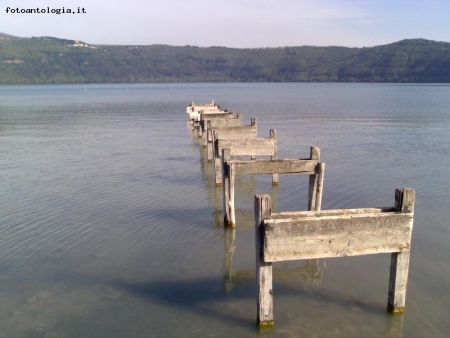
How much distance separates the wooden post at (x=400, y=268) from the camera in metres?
6.04

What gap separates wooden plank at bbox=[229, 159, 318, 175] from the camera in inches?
381

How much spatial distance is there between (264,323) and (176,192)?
7.67 meters

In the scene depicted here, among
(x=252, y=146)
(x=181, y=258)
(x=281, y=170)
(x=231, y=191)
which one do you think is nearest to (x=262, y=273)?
(x=181, y=258)

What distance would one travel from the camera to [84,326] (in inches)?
257

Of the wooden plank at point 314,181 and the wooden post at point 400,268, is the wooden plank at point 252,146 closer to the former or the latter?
the wooden plank at point 314,181

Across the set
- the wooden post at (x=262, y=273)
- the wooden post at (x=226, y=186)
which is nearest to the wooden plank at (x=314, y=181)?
the wooden post at (x=226, y=186)

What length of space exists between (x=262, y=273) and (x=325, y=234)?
3.43 feet

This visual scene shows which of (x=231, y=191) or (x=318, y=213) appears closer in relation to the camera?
(x=318, y=213)

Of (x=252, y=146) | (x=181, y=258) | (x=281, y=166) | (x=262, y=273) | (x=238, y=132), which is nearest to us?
(x=262, y=273)

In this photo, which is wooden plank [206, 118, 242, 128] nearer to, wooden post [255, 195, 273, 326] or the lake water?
the lake water

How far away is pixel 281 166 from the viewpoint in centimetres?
977

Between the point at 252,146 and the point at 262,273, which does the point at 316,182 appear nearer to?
the point at 252,146

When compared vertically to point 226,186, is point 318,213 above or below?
above

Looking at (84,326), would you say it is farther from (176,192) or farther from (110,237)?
(176,192)
